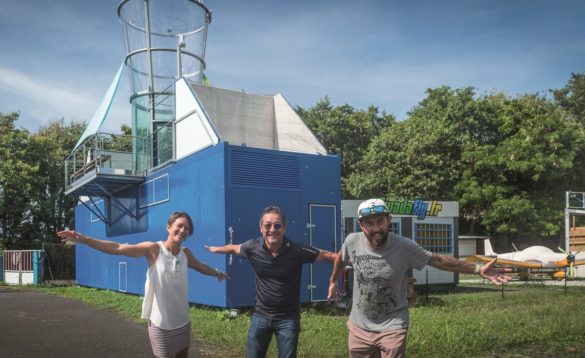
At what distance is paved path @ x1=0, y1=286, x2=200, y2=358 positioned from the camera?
8305mm

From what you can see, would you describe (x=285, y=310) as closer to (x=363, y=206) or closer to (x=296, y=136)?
(x=363, y=206)

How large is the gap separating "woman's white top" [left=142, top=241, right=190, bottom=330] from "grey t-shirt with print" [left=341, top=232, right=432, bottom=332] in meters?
1.48

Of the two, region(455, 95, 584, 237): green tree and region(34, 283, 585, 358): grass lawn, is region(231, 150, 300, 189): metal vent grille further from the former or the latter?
region(455, 95, 584, 237): green tree

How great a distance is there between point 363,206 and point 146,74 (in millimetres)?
14723

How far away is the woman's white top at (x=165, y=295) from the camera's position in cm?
466

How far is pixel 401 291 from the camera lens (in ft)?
14.6

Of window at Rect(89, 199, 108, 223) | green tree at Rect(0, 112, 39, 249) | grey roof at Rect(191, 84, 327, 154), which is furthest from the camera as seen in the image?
green tree at Rect(0, 112, 39, 249)

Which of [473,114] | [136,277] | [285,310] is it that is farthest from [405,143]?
[285,310]

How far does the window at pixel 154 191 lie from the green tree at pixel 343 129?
902 inches

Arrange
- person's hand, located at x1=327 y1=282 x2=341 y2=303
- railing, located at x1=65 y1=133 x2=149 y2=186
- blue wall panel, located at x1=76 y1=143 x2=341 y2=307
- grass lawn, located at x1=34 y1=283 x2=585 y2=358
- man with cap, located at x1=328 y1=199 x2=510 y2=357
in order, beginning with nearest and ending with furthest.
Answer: man with cap, located at x1=328 y1=199 x2=510 y2=357, person's hand, located at x1=327 y1=282 x2=341 y2=303, grass lawn, located at x1=34 y1=283 x2=585 y2=358, blue wall panel, located at x1=76 y1=143 x2=341 y2=307, railing, located at x1=65 y1=133 x2=149 y2=186

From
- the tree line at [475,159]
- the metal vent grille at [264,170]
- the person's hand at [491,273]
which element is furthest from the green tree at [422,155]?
the person's hand at [491,273]

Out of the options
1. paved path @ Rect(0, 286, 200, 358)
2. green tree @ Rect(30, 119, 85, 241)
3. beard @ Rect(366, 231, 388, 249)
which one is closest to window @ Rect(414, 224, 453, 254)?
paved path @ Rect(0, 286, 200, 358)

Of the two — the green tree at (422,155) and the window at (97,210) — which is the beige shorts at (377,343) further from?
the green tree at (422,155)

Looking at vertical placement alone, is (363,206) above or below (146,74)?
below
